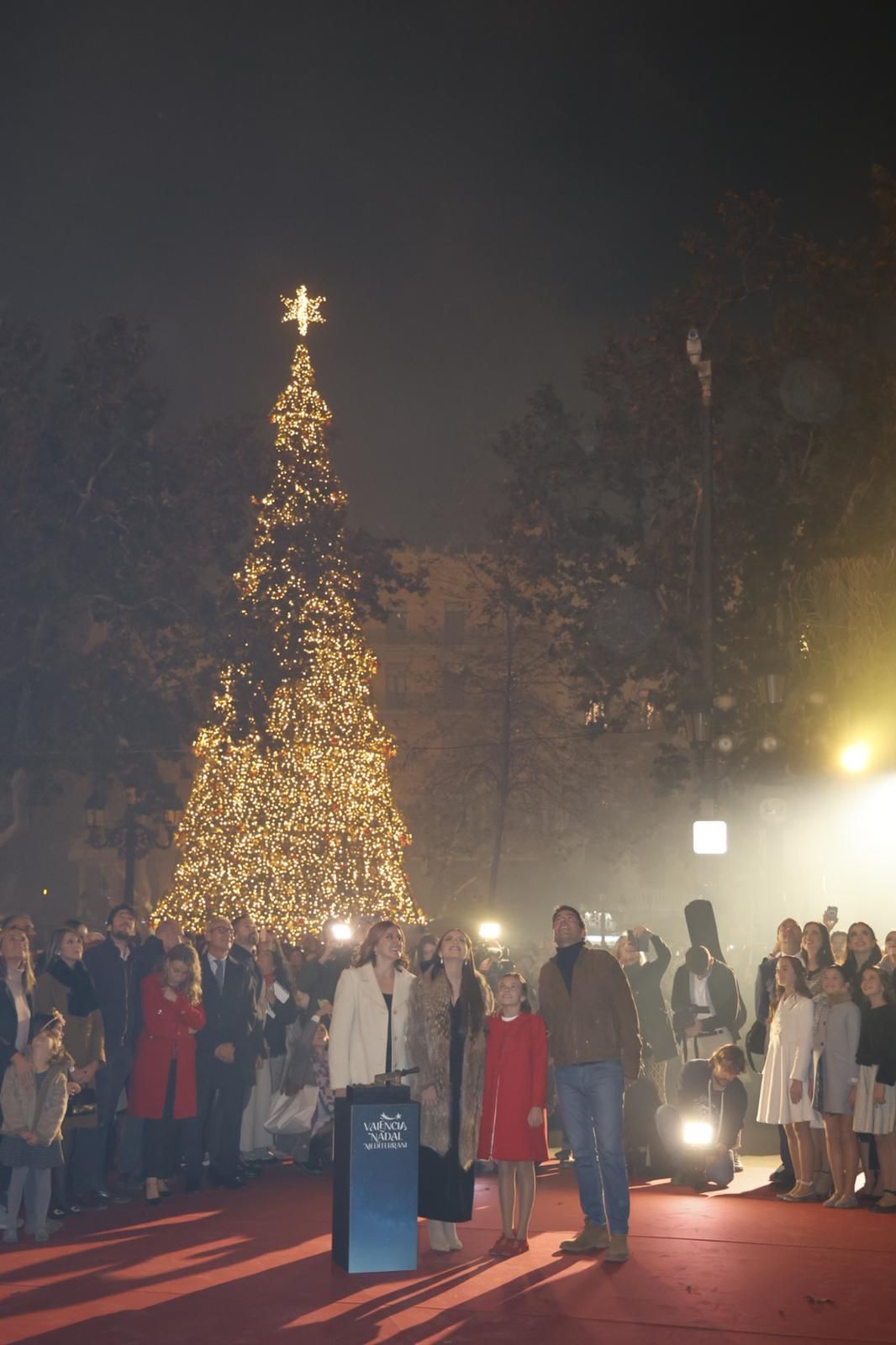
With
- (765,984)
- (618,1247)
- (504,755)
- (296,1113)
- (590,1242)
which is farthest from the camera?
(504,755)

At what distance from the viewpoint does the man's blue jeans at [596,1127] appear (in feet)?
35.2

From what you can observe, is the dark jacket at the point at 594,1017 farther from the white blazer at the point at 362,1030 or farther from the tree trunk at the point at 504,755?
the tree trunk at the point at 504,755

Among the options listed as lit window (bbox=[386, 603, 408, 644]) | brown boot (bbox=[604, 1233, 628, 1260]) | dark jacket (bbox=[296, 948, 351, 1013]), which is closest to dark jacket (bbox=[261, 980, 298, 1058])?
dark jacket (bbox=[296, 948, 351, 1013])

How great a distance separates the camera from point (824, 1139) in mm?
13938

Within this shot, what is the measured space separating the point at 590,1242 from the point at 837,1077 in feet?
10.6

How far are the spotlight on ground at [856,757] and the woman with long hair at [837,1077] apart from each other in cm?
1150

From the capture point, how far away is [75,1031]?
12.9m

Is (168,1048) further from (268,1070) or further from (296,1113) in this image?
(268,1070)

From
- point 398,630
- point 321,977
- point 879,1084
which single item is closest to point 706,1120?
point 879,1084

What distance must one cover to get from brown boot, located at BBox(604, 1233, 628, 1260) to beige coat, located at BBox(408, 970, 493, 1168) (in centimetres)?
100

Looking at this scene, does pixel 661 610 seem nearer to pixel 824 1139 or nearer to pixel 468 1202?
pixel 824 1139

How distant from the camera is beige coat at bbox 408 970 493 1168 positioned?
1079 cm

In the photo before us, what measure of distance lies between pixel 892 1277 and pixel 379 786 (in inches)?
997

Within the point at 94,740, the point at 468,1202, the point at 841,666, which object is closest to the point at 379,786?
the point at 94,740
